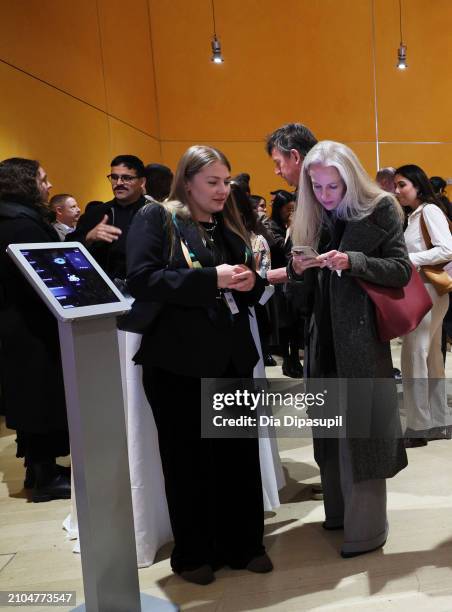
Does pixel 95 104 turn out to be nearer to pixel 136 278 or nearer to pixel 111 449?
pixel 136 278

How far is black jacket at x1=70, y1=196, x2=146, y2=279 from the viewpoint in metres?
3.00

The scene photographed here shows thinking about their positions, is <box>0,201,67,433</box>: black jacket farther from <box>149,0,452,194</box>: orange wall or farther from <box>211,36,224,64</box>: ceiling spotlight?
<box>149,0,452,194</box>: orange wall

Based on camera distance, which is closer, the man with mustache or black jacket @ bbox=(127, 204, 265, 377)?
black jacket @ bbox=(127, 204, 265, 377)

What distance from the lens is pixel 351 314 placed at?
2.25 metres

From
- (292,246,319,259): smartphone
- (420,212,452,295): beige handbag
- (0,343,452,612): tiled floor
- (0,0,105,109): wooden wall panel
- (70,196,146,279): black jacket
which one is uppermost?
(0,0,105,109): wooden wall panel

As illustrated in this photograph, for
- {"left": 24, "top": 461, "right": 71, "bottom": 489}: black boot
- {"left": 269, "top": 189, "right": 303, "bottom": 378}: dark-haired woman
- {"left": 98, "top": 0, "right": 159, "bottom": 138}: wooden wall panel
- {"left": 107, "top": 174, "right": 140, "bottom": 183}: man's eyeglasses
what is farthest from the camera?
{"left": 98, "top": 0, "right": 159, "bottom": 138}: wooden wall panel

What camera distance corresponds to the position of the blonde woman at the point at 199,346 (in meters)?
2.11

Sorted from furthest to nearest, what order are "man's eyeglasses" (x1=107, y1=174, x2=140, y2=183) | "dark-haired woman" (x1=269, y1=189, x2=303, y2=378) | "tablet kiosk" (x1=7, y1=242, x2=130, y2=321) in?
"dark-haired woman" (x1=269, y1=189, x2=303, y2=378), "man's eyeglasses" (x1=107, y1=174, x2=140, y2=183), "tablet kiosk" (x1=7, y1=242, x2=130, y2=321)

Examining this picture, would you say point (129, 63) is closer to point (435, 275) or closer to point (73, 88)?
point (73, 88)

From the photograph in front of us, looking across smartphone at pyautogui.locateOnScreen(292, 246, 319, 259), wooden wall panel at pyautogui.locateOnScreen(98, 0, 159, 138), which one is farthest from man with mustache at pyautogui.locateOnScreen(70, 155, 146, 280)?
wooden wall panel at pyautogui.locateOnScreen(98, 0, 159, 138)

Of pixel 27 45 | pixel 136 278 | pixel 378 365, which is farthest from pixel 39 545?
pixel 27 45

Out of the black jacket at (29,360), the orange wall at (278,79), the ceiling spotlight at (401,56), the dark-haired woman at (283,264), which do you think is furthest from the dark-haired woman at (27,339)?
the ceiling spotlight at (401,56)

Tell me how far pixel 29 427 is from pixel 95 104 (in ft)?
15.6

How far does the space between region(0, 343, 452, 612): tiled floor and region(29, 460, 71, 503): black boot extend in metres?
0.06
